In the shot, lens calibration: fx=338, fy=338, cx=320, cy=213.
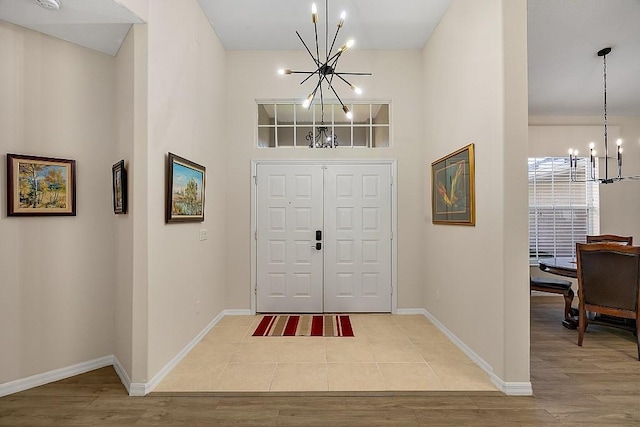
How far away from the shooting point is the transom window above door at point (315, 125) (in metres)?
4.73

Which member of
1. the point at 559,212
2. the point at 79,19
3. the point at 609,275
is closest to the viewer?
the point at 79,19

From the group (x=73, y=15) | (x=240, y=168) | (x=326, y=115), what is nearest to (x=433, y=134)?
(x=326, y=115)

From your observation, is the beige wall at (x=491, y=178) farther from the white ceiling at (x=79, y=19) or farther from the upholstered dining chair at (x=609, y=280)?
the white ceiling at (x=79, y=19)

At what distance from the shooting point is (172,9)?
3.02m

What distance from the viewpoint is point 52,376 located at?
9.11 feet

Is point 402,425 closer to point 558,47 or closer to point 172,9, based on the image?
point 172,9

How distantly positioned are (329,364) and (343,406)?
0.63 metres

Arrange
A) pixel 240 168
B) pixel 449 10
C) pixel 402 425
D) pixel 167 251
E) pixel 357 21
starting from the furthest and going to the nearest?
pixel 240 168 < pixel 357 21 < pixel 449 10 < pixel 167 251 < pixel 402 425

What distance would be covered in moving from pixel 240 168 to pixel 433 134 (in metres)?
2.56

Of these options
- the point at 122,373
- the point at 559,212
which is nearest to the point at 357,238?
the point at 122,373

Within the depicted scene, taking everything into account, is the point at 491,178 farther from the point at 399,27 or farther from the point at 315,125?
the point at 315,125

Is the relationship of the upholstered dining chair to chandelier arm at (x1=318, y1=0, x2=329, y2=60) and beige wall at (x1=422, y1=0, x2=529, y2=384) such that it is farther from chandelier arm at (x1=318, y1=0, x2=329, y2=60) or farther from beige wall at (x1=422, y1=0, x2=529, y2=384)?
chandelier arm at (x1=318, y1=0, x2=329, y2=60)

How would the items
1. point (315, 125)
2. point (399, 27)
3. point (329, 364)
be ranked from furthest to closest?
point (315, 125) → point (399, 27) → point (329, 364)

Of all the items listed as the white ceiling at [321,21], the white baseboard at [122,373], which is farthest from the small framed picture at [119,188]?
the white ceiling at [321,21]
